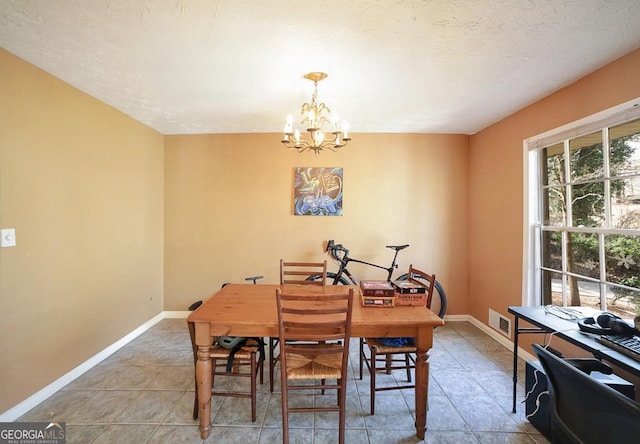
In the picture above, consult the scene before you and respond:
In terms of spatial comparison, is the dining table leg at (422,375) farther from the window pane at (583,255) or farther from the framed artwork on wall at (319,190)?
the framed artwork on wall at (319,190)

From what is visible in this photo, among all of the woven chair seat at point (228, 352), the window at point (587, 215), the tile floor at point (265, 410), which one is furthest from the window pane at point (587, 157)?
the woven chair seat at point (228, 352)

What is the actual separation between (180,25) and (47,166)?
155 cm

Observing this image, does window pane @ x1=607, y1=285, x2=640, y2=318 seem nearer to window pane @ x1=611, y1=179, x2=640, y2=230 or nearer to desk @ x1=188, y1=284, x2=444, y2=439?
window pane @ x1=611, y1=179, x2=640, y2=230

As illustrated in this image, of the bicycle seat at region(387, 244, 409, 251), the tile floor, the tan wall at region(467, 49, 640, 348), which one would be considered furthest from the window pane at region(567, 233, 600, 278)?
the bicycle seat at region(387, 244, 409, 251)

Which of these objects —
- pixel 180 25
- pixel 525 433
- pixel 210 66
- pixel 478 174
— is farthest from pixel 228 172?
pixel 525 433

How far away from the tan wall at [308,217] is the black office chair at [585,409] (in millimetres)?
2438

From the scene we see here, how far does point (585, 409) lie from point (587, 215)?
5.90ft

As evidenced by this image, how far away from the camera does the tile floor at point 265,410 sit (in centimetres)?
168

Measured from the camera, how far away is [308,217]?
3.50 metres

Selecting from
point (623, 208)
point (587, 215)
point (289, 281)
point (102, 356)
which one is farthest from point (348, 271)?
point (102, 356)

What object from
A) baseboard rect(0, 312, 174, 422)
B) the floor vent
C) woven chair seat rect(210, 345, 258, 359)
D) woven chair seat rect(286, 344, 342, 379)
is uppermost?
woven chair seat rect(210, 345, 258, 359)

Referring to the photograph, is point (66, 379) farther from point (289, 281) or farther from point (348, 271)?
point (348, 271)

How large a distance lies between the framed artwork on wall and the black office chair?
8.62 feet

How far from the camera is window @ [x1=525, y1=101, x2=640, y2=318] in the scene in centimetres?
179
